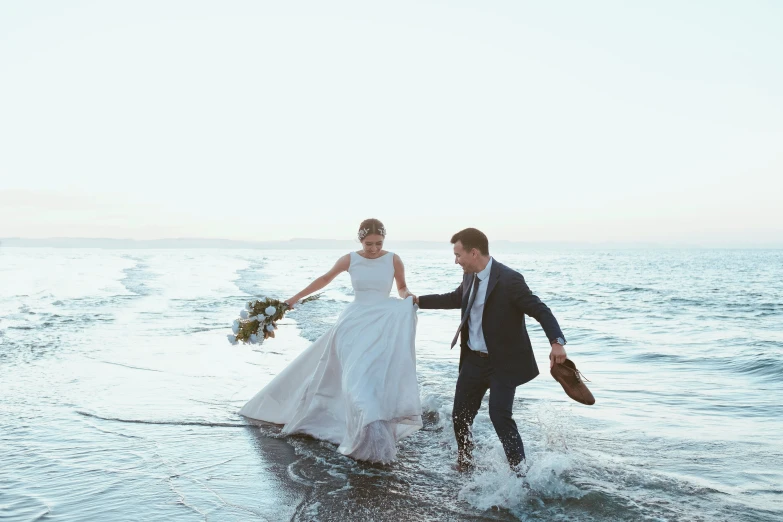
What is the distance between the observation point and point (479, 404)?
19.1 ft

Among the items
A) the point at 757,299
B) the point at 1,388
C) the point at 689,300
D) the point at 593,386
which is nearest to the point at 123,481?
the point at 1,388

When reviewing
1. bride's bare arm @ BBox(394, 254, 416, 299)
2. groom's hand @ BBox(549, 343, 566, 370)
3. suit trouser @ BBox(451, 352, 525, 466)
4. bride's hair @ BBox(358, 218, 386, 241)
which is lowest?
suit trouser @ BBox(451, 352, 525, 466)

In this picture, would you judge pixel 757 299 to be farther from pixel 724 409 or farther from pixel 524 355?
pixel 524 355

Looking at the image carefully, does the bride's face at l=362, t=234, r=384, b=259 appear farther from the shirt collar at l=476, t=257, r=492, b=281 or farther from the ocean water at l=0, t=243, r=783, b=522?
the ocean water at l=0, t=243, r=783, b=522

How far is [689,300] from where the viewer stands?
28.9m

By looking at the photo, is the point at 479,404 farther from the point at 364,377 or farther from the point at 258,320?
→ the point at 258,320

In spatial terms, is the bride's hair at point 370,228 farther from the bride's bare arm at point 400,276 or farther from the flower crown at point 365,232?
the bride's bare arm at point 400,276

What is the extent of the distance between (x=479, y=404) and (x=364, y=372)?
1065 millimetres

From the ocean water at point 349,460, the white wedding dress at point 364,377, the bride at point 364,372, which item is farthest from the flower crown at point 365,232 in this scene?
the ocean water at point 349,460

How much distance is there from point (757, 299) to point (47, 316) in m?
27.6

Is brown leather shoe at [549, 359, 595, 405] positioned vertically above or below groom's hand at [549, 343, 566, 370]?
below

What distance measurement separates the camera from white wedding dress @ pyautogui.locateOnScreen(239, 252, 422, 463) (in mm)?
6016

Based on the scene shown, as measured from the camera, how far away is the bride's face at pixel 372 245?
21.4 feet

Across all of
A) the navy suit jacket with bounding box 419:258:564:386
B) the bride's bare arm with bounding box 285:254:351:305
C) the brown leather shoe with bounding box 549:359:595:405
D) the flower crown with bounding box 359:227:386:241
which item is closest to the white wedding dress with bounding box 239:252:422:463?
the bride's bare arm with bounding box 285:254:351:305
